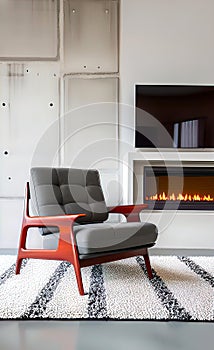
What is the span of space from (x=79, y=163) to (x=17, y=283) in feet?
6.46

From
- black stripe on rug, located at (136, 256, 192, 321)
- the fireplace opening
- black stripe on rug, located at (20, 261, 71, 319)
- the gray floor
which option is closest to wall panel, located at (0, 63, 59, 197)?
the fireplace opening

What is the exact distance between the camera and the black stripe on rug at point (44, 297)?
216cm

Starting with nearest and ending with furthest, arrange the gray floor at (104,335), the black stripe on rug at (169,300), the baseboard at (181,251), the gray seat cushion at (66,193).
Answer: the gray floor at (104,335), the black stripe on rug at (169,300), the gray seat cushion at (66,193), the baseboard at (181,251)

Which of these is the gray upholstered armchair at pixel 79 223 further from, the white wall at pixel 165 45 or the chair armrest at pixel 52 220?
the white wall at pixel 165 45

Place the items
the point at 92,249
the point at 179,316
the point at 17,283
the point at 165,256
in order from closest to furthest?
1. the point at 179,316
2. the point at 92,249
3. the point at 17,283
4. the point at 165,256

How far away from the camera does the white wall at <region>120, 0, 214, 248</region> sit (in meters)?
4.52

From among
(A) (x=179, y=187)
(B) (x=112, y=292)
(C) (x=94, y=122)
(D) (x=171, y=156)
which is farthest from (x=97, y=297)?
(C) (x=94, y=122)

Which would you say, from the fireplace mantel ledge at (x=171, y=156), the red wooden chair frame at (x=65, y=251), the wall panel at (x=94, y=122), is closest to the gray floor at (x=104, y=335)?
the red wooden chair frame at (x=65, y=251)

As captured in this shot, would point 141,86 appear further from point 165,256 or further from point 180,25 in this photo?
point 165,256

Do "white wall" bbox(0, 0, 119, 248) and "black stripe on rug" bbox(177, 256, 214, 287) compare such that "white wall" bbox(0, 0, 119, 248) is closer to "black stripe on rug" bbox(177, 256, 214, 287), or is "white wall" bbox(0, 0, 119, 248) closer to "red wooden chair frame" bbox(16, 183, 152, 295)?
"black stripe on rug" bbox(177, 256, 214, 287)

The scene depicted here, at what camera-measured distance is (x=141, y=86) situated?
4.39 m

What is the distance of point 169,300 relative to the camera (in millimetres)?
2414

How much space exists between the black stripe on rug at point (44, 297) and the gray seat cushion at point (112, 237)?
334 mm

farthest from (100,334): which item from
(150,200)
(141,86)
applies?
(141,86)
